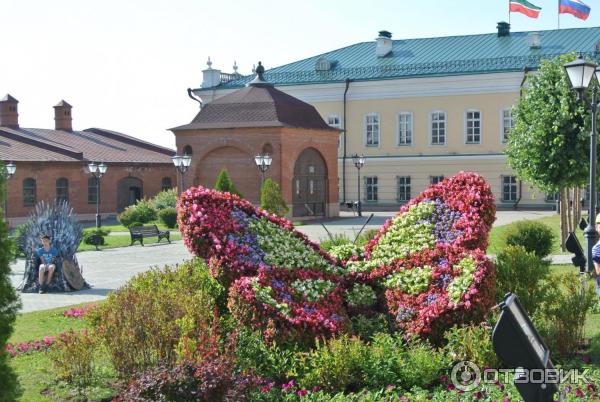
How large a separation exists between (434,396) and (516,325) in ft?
→ 11.3

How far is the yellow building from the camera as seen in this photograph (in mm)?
41969

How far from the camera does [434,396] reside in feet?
23.3

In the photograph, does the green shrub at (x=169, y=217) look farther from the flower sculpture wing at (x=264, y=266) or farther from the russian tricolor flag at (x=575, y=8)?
the flower sculpture wing at (x=264, y=266)

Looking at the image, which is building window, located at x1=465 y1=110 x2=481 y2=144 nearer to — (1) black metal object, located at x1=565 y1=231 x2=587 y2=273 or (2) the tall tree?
(2) the tall tree

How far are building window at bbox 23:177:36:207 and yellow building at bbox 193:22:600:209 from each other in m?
12.4

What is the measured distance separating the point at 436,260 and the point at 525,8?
120ft

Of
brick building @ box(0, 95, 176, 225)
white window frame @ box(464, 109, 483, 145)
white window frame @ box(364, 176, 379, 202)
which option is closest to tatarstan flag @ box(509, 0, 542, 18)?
white window frame @ box(464, 109, 483, 145)

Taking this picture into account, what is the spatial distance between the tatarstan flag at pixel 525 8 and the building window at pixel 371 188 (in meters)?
11.2

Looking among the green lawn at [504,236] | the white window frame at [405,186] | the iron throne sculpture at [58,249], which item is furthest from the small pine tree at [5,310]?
the white window frame at [405,186]

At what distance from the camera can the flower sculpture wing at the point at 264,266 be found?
26.7 feet

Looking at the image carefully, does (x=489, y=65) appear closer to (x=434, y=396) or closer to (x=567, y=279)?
(x=567, y=279)

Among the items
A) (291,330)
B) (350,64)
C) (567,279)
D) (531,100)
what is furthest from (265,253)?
(350,64)

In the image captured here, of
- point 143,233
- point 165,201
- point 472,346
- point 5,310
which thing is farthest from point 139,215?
point 5,310

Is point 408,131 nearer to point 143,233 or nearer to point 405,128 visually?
point 405,128
